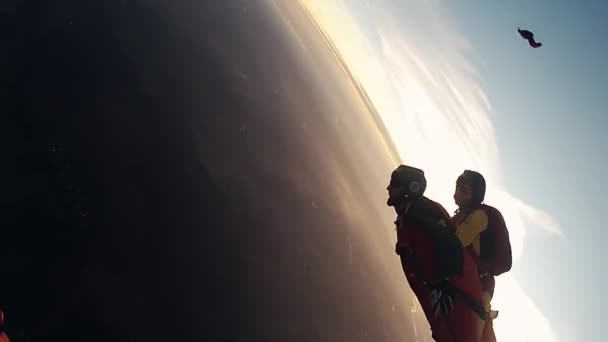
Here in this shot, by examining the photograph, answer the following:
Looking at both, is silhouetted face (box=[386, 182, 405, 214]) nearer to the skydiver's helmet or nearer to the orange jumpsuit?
the skydiver's helmet

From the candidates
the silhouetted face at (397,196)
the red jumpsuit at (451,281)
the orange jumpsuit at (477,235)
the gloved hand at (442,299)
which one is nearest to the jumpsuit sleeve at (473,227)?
the orange jumpsuit at (477,235)

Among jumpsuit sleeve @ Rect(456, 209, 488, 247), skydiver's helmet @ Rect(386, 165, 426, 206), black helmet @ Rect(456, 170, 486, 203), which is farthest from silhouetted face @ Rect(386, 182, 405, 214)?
black helmet @ Rect(456, 170, 486, 203)

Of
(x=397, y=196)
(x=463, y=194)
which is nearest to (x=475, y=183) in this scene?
(x=463, y=194)

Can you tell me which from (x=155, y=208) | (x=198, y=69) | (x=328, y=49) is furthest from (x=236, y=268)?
(x=328, y=49)

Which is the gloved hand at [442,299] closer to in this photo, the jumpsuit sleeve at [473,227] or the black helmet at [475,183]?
the jumpsuit sleeve at [473,227]

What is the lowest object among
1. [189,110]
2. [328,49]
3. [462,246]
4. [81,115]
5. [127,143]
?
[462,246]

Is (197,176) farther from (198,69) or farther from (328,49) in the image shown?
(328,49)
